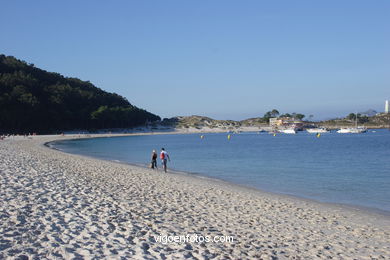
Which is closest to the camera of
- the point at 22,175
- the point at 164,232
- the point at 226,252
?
the point at 226,252

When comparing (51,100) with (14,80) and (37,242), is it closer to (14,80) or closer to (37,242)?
(14,80)

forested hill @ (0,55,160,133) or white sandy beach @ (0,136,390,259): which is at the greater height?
forested hill @ (0,55,160,133)

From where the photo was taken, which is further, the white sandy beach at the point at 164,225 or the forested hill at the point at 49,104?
the forested hill at the point at 49,104

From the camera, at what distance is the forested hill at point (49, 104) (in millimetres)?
91625

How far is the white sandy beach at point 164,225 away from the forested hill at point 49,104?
282 ft

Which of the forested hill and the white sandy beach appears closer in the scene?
the white sandy beach

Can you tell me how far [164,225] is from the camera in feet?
→ 27.5

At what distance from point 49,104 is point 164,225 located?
110 m

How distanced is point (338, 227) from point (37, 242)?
740 centimetres

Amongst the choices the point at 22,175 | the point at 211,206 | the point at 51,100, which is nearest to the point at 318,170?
the point at 211,206

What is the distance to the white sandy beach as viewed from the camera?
6473 millimetres

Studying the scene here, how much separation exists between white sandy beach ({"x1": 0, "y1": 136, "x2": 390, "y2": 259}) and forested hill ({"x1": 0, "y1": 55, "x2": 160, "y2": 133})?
86.0m

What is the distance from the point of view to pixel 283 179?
21.8 meters

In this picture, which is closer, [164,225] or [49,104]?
[164,225]
